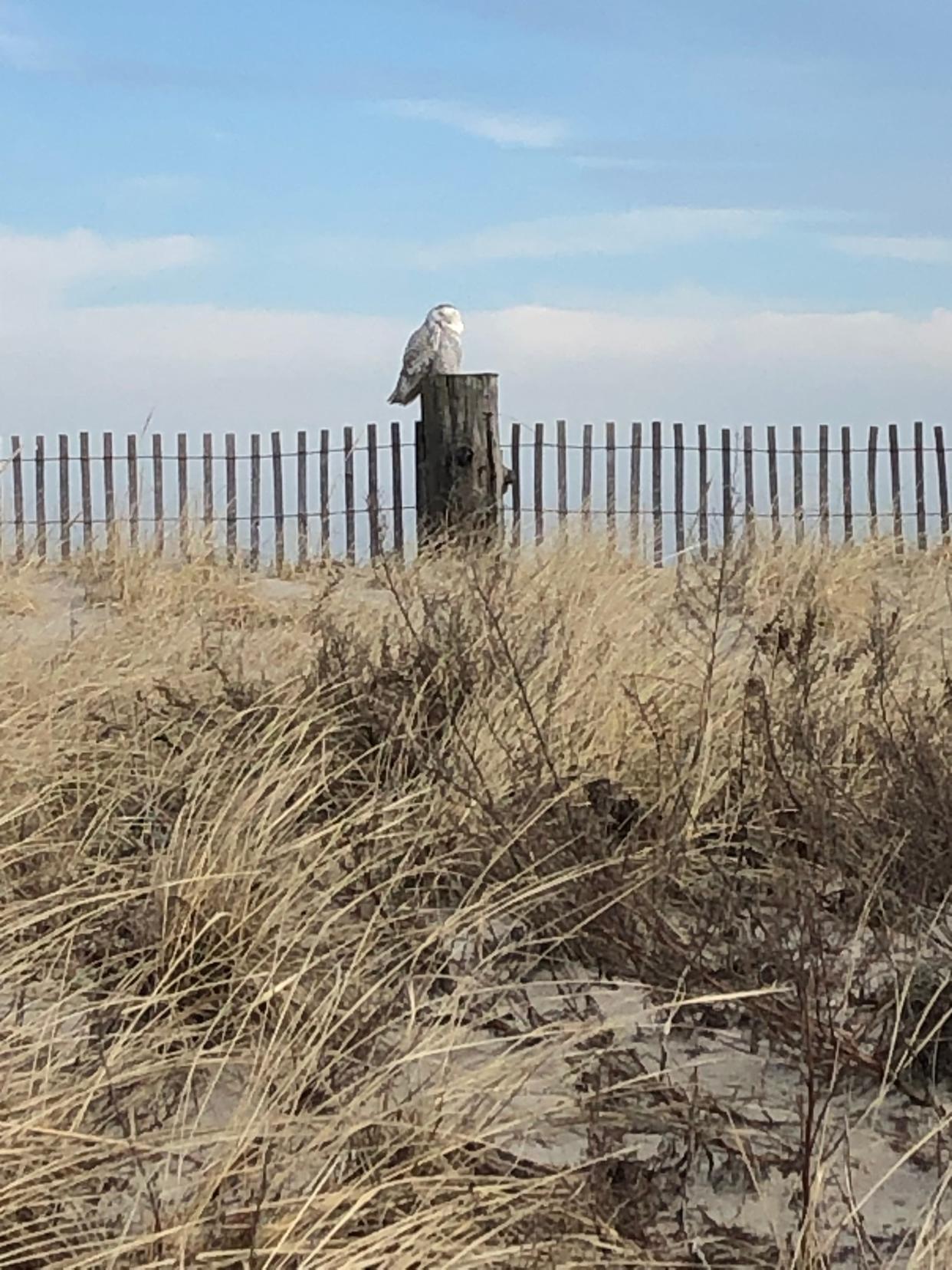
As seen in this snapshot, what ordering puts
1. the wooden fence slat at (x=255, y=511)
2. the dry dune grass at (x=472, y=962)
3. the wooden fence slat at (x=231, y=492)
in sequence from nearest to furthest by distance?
the dry dune grass at (x=472, y=962), the wooden fence slat at (x=255, y=511), the wooden fence slat at (x=231, y=492)

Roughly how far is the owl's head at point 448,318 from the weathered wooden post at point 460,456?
2334mm

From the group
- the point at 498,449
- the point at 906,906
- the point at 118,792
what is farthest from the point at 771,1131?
the point at 498,449

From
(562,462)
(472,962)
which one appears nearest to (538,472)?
(562,462)

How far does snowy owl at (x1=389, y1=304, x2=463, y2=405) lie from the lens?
33.7 feet

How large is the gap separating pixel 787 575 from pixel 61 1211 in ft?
18.7

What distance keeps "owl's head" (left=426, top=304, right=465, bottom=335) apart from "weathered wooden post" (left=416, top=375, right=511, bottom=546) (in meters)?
2.33

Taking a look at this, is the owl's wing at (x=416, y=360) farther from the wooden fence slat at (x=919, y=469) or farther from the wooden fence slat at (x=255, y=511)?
the wooden fence slat at (x=919, y=469)

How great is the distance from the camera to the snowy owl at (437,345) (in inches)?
404

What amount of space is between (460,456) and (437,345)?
259 cm

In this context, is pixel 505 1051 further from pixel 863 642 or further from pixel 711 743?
pixel 863 642

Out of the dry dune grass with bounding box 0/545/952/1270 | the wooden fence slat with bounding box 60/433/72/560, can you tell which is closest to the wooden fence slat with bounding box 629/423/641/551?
the wooden fence slat with bounding box 60/433/72/560

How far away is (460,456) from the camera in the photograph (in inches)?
311

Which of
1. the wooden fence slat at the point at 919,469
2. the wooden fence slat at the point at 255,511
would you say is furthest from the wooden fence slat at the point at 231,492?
the wooden fence slat at the point at 919,469

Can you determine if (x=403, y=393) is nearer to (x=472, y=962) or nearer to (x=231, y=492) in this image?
(x=231, y=492)
